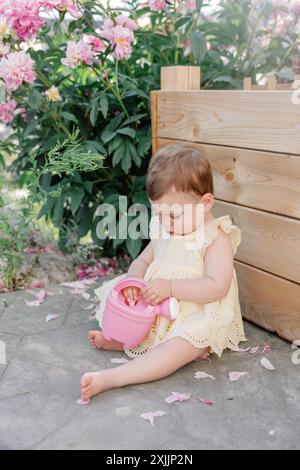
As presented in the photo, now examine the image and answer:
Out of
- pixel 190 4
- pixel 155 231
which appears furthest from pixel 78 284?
pixel 190 4

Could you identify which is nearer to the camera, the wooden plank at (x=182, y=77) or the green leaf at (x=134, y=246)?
the wooden plank at (x=182, y=77)

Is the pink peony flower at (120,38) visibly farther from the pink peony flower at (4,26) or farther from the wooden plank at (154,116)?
the pink peony flower at (4,26)

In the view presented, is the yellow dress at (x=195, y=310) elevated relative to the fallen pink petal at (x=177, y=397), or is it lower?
elevated

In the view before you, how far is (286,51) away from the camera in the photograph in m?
2.78

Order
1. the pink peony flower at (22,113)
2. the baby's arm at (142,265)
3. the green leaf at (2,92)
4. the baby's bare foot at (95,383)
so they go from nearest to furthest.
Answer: the baby's bare foot at (95,383) < the baby's arm at (142,265) < the green leaf at (2,92) < the pink peony flower at (22,113)

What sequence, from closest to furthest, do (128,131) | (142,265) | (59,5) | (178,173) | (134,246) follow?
(178,173) < (142,265) < (59,5) < (128,131) < (134,246)

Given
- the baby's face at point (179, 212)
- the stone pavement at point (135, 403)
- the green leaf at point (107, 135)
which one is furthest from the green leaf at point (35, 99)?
the stone pavement at point (135, 403)

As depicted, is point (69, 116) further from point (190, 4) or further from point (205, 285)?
point (205, 285)

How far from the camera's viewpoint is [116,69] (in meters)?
2.51

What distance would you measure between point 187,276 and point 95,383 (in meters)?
0.53

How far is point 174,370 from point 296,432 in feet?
1.50

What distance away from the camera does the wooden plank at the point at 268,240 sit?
78.8 inches

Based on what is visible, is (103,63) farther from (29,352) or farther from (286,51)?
(29,352)

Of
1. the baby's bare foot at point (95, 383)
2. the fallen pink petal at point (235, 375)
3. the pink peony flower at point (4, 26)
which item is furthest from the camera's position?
the pink peony flower at point (4, 26)
